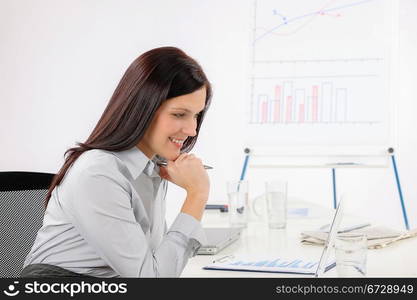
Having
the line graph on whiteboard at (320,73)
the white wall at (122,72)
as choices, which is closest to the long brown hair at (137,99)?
the line graph on whiteboard at (320,73)

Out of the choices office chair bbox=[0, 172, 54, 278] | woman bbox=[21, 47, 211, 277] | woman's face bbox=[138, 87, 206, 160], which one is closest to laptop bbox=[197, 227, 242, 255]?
woman bbox=[21, 47, 211, 277]

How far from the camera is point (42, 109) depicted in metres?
4.64

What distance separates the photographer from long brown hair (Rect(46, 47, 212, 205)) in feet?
4.05

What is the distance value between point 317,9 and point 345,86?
1.81ft

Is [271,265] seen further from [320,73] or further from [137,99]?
[320,73]

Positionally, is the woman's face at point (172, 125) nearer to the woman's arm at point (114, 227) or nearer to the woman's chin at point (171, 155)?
A: the woman's chin at point (171, 155)

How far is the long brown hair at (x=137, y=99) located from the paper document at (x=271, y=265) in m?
0.34

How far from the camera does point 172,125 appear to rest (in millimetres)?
1294

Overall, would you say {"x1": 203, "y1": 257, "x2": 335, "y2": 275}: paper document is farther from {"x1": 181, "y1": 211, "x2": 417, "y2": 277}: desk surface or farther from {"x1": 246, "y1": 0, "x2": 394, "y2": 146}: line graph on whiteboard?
{"x1": 246, "y1": 0, "x2": 394, "y2": 146}: line graph on whiteboard

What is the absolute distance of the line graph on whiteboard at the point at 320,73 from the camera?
3529 millimetres

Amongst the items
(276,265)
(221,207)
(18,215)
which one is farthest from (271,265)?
(221,207)

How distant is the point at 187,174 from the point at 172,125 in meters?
0.15

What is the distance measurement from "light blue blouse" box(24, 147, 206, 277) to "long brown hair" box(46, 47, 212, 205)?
4cm

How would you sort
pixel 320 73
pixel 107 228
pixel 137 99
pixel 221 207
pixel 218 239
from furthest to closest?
pixel 320 73, pixel 221 207, pixel 218 239, pixel 137 99, pixel 107 228
